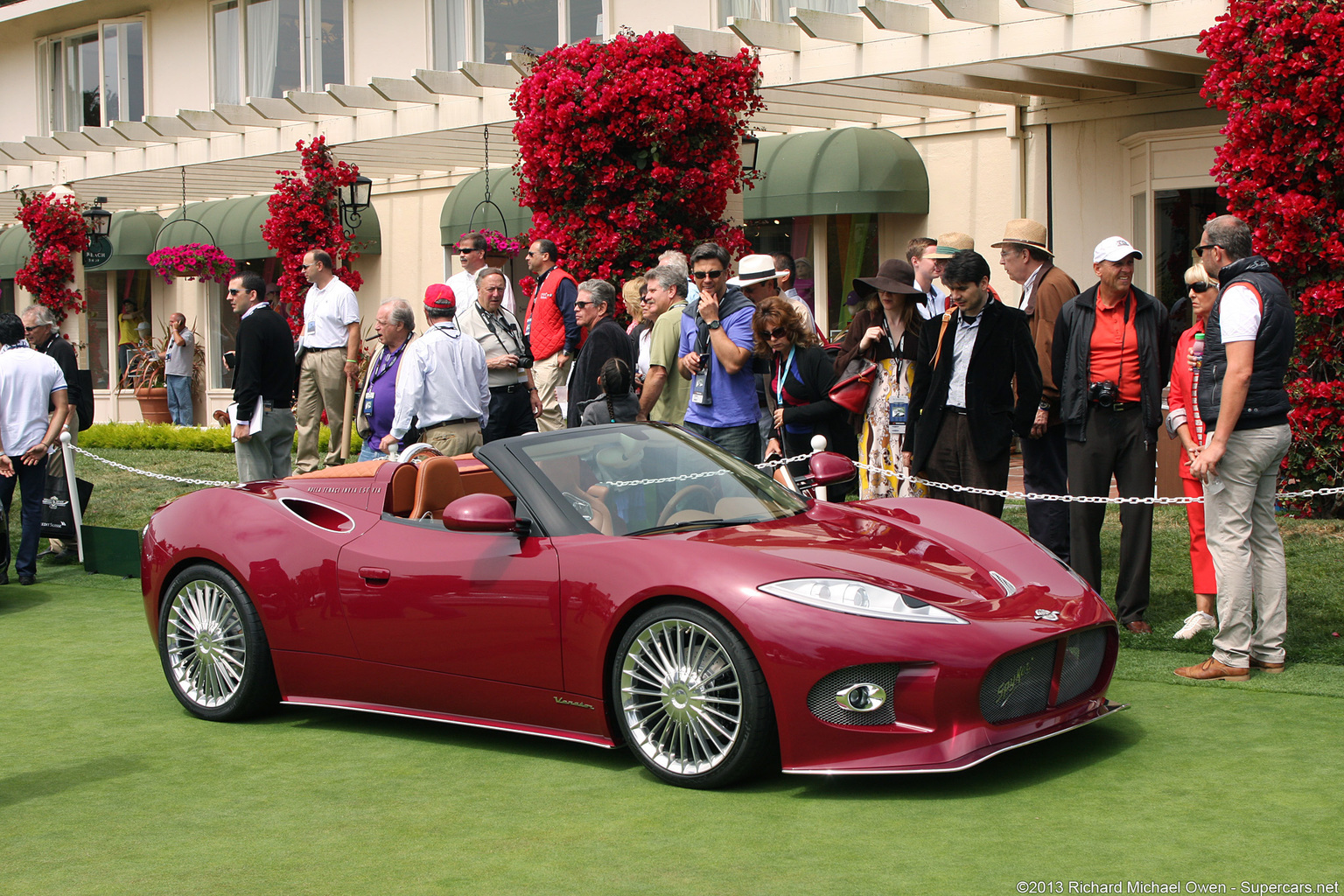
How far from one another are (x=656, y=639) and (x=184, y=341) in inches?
878

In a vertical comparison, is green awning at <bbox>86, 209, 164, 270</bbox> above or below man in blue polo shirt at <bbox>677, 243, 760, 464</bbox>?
above

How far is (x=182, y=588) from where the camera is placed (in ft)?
21.1

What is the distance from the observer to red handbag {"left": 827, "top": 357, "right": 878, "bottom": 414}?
27.4 ft

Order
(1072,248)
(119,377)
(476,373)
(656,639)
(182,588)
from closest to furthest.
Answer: (656,639) < (182,588) < (476,373) < (1072,248) < (119,377)

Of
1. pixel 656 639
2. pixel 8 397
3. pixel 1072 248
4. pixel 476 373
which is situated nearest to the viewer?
pixel 656 639

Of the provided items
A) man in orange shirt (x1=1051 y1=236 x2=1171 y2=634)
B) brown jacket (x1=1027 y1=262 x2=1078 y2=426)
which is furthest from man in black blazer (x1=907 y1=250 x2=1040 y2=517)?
brown jacket (x1=1027 y1=262 x2=1078 y2=426)

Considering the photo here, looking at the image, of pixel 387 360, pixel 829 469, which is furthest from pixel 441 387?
pixel 829 469

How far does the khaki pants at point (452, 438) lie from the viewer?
9164 millimetres

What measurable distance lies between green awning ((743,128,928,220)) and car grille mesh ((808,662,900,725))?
40.0 feet

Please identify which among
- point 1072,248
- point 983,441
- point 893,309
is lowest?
point 983,441

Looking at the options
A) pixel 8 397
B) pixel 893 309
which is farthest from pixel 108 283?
pixel 893 309

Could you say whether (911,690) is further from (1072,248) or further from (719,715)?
(1072,248)

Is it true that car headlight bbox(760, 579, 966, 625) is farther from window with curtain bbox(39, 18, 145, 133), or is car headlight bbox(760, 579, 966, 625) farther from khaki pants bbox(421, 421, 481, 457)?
window with curtain bbox(39, 18, 145, 133)

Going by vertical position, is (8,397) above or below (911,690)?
above
